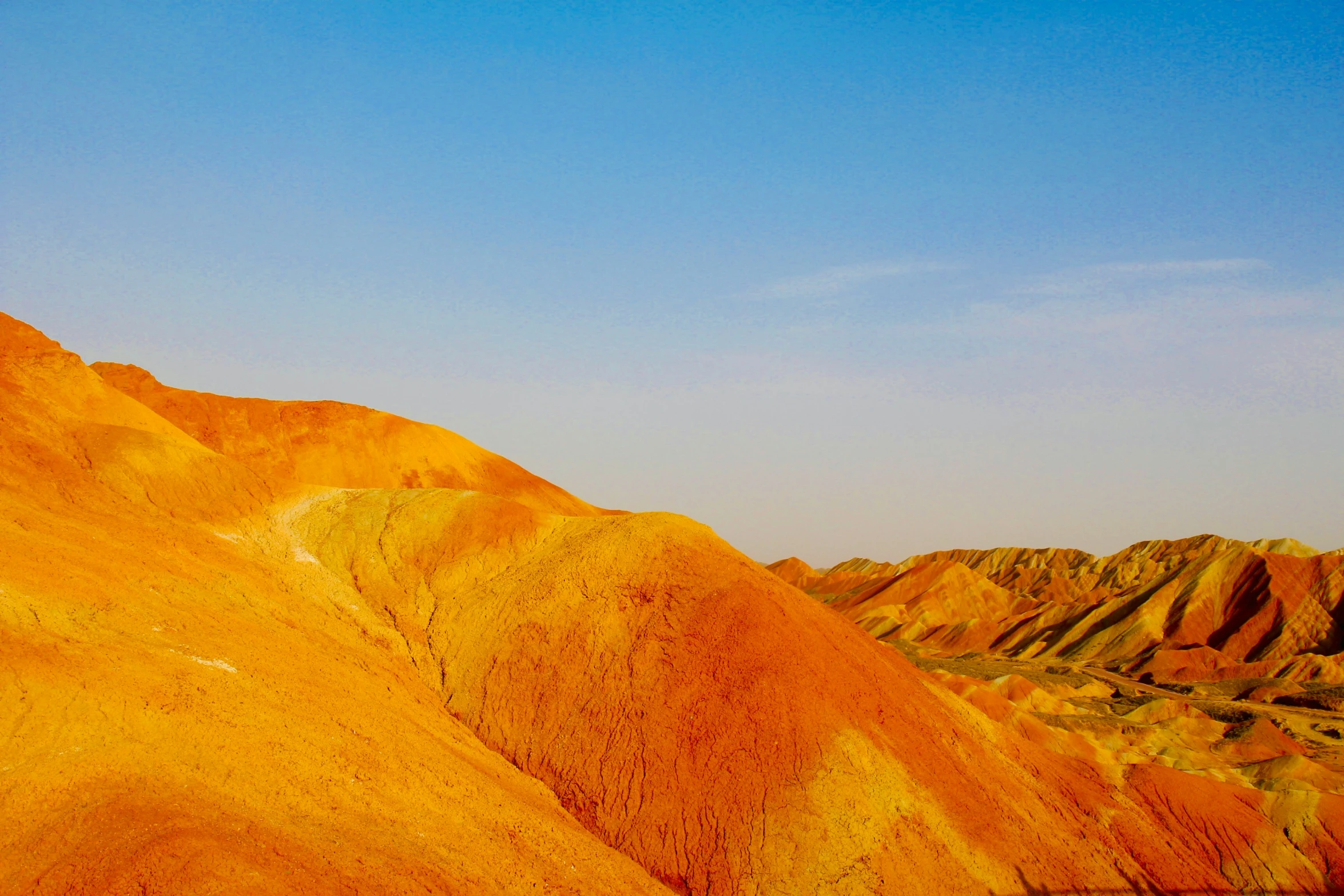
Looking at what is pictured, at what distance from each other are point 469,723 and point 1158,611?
70149mm

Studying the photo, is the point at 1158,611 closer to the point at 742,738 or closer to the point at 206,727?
the point at 742,738

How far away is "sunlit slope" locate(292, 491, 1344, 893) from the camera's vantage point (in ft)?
70.3

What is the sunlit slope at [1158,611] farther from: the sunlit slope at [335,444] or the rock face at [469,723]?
the rock face at [469,723]

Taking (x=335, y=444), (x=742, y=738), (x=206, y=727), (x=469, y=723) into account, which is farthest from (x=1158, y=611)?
(x=206, y=727)

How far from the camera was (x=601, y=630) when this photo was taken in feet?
85.4

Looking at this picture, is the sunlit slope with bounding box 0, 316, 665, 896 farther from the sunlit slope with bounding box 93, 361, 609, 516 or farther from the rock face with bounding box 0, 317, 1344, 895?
the sunlit slope with bounding box 93, 361, 609, 516

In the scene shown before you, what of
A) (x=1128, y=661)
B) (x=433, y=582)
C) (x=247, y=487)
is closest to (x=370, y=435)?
(x=247, y=487)

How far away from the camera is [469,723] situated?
24.8 meters

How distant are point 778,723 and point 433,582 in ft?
38.2

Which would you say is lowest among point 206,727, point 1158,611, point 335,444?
point 206,727

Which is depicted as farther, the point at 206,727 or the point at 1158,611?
the point at 1158,611

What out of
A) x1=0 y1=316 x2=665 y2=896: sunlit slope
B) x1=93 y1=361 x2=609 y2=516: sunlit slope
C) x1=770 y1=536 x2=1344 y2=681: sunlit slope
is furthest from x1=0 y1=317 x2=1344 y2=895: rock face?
x1=770 y1=536 x2=1344 y2=681: sunlit slope

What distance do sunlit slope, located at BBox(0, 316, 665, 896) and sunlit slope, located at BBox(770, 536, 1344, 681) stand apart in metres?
62.9

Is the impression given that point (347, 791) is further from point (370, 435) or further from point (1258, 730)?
point (1258, 730)
